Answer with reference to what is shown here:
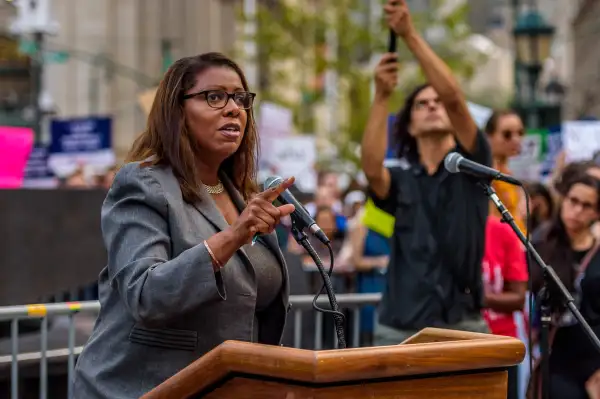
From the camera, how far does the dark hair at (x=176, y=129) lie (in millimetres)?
3898

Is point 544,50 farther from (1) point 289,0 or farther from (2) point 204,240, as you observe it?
(1) point 289,0

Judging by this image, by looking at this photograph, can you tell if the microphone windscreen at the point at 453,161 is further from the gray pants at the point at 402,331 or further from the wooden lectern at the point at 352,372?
the wooden lectern at the point at 352,372

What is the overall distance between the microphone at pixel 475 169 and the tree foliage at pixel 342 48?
3716 centimetres

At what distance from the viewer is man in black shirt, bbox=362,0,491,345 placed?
6.00 meters

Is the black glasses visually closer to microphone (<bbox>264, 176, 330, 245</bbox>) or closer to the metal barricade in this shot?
microphone (<bbox>264, 176, 330, 245</bbox>)

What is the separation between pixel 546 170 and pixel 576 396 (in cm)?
902

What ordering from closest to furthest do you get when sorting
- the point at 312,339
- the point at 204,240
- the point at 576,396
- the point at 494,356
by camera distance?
the point at 494,356 → the point at 204,240 → the point at 576,396 → the point at 312,339

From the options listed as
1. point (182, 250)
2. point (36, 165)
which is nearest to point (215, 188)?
point (182, 250)

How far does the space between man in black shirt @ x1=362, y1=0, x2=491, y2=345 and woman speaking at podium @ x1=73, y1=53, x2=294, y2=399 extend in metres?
2.00

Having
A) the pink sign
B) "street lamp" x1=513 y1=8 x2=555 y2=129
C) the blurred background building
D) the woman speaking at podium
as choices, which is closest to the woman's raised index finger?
the woman speaking at podium

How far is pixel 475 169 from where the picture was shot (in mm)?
5309

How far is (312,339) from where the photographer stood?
8.22 meters

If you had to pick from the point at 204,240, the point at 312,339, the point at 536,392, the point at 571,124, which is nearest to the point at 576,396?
the point at 536,392

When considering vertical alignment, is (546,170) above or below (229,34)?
below
